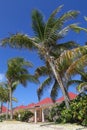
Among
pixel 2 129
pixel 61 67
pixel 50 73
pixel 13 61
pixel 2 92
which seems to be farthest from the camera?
pixel 2 92

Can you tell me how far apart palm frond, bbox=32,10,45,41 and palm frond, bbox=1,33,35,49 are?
2.97 ft

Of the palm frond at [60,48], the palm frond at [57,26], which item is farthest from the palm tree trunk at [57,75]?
the palm frond at [60,48]

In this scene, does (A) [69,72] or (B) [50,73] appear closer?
(A) [69,72]

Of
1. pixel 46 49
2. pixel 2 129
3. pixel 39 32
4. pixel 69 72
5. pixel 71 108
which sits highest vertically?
pixel 39 32

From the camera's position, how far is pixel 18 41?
2359 cm

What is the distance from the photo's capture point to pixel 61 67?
22750mm

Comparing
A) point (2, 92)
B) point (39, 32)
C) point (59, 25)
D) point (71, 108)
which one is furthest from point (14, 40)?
point (2, 92)

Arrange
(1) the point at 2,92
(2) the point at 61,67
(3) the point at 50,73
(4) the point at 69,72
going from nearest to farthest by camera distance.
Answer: (4) the point at 69,72 → (2) the point at 61,67 → (3) the point at 50,73 → (1) the point at 2,92

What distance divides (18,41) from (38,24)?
221 centimetres

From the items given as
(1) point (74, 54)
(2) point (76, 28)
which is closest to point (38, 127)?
(1) point (74, 54)

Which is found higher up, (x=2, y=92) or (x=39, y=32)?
(x=39, y=32)

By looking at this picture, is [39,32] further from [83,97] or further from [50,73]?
[83,97]

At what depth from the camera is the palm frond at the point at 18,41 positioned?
23.4 m

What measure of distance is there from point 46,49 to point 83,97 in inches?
196
